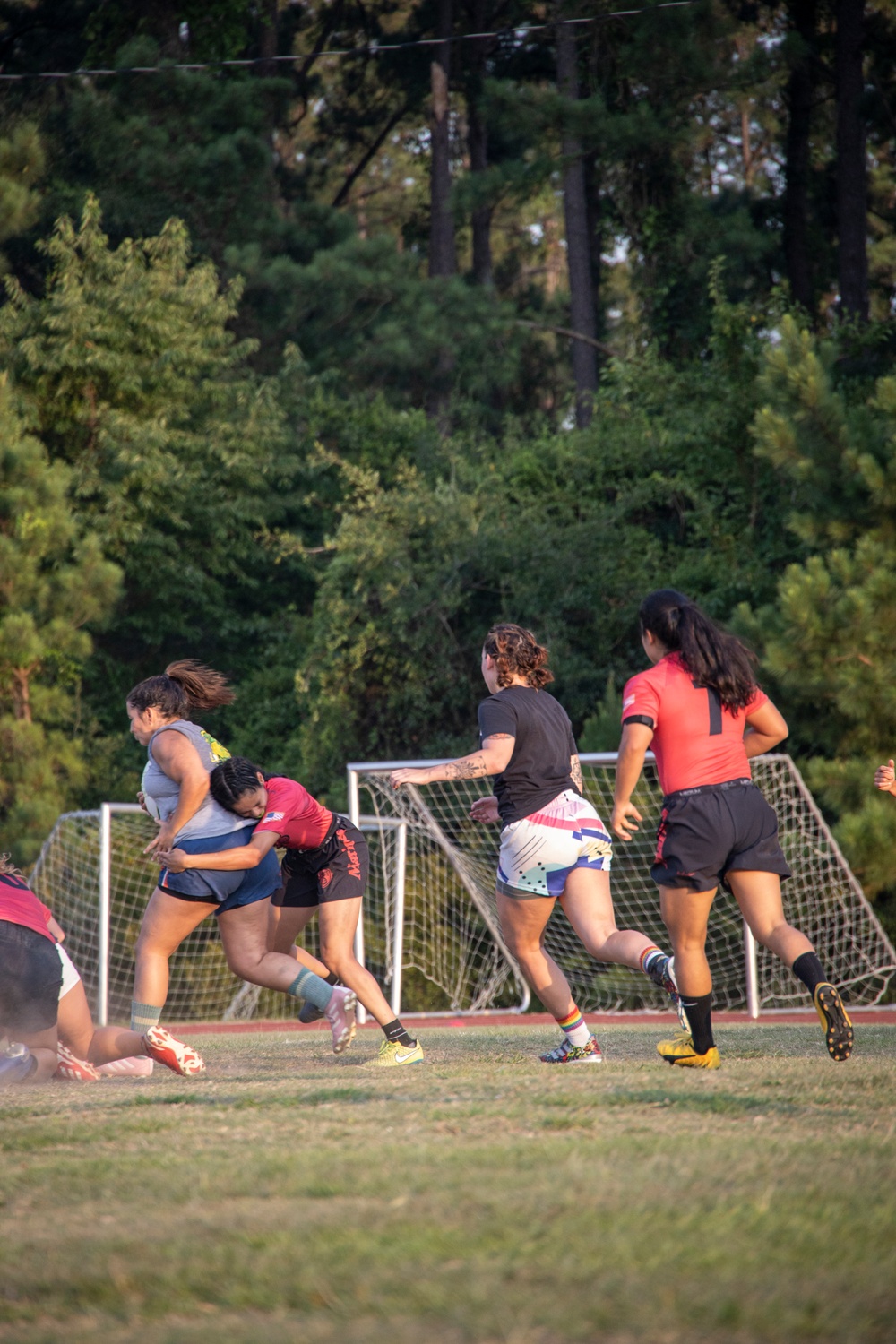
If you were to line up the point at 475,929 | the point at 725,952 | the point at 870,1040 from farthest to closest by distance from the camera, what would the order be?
1. the point at 475,929
2. the point at 725,952
3. the point at 870,1040

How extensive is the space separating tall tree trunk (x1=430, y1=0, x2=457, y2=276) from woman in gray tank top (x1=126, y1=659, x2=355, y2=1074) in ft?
60.0

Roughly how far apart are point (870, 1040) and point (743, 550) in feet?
32.0

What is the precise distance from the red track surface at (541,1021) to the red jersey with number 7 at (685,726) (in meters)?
4.21

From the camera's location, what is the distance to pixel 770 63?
19562mm

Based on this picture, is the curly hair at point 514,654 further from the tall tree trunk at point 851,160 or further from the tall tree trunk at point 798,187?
the tall tree trunk at point 798,187

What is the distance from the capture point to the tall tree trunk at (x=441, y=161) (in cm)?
2292

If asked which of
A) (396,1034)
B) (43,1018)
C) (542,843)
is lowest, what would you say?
(396,1034)

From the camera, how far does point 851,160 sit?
18469mm

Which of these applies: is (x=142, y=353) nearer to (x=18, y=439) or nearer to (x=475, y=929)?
(x=18, y=439)

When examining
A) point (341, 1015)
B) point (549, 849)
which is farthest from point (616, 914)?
point (549, 849)

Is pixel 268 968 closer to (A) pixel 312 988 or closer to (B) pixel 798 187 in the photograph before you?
(A) pixel 312 988

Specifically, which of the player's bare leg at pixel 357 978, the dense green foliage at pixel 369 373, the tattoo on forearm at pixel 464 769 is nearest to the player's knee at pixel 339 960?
the player's bare leg at pixel 357 978

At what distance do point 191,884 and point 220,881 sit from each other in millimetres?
121

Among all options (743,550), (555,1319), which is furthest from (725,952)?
(555,1319)
